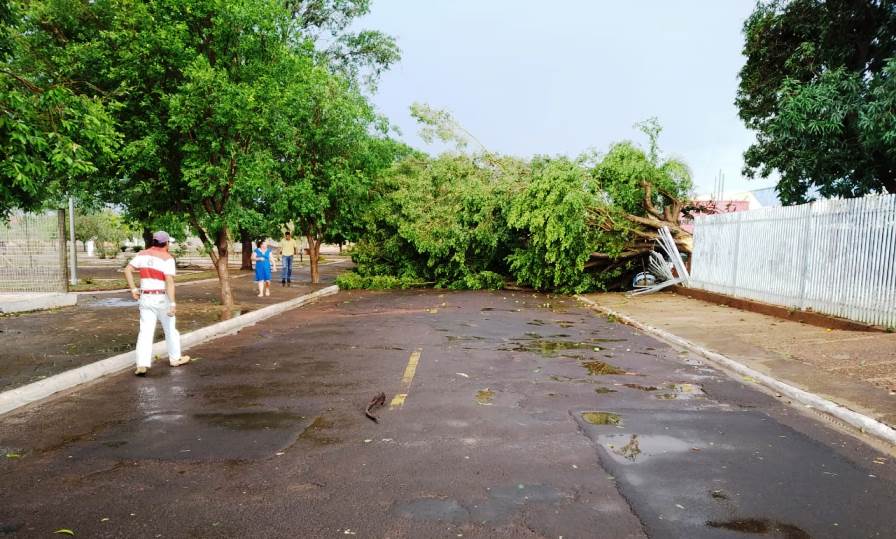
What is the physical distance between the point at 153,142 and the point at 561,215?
1231cm

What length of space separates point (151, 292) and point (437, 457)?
5427mm

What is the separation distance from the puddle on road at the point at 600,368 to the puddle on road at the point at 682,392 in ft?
2.95

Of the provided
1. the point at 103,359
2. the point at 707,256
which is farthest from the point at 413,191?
the point at 103,359

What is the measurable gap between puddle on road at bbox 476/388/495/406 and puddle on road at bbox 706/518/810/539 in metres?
3.03

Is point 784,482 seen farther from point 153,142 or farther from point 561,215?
point 561,215

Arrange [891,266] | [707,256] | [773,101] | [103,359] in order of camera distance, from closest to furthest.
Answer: [103,359] → [891,266] → [707,256] → [773,101]

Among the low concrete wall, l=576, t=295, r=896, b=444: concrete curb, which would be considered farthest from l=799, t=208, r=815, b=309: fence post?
the low concrete wall

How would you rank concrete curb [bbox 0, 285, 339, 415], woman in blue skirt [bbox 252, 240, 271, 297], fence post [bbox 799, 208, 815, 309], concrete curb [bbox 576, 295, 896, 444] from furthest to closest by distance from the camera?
woman in blue skirt [bbox 252, 240, 271, 297] < fence post [bbox 799, 208, 815, 309] < concrete curb [bbox 0, 285, 339, 415] < concrete curb [bbox 576, 295, 896, 444]

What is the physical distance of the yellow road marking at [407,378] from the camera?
653 centimetres

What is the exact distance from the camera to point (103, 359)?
8680mm

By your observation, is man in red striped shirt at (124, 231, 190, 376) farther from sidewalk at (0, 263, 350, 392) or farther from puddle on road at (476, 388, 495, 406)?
puddle on road at (476, 388, 495, 406)

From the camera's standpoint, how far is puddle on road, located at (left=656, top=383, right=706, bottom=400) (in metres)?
6.91

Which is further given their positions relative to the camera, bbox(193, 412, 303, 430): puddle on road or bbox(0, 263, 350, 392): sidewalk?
bbox(0, 263, 350, 392): sidewalk

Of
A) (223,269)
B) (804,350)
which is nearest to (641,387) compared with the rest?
(804,350)
